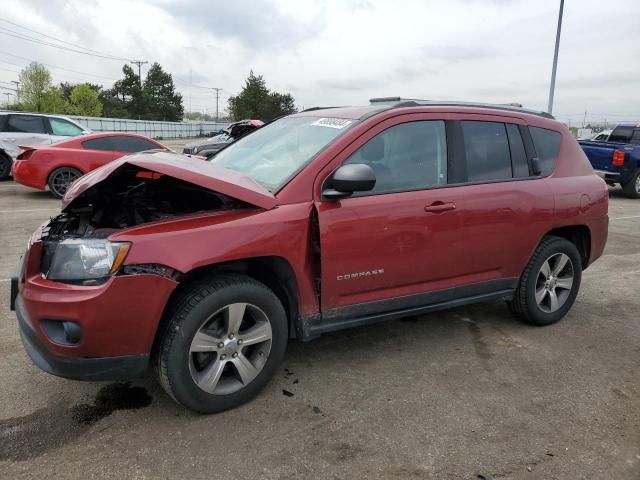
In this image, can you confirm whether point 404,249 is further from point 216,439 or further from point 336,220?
point 216,439

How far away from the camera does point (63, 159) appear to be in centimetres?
996

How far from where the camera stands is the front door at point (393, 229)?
9.97ft

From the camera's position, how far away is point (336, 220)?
299cm

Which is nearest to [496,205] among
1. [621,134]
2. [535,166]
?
[535,166]

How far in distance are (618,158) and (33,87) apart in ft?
239

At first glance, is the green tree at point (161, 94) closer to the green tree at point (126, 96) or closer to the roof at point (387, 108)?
the green tree at point (126, 96)

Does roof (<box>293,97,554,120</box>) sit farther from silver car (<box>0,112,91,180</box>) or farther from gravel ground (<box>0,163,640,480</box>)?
silver car (<box>0,112,91,180</box>)

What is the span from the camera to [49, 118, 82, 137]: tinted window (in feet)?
41.0

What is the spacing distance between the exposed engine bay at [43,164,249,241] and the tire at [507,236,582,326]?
8.02 feet

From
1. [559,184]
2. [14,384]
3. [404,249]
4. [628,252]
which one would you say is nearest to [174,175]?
[404,249]

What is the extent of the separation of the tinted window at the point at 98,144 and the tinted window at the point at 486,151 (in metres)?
8.65

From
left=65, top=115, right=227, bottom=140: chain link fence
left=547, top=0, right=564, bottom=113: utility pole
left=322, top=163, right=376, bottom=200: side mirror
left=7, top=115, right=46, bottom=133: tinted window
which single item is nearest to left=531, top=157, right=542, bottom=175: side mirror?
left=322, top=163, right=376, bottom=200: side mirror

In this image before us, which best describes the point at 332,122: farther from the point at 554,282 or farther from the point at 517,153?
the point at 554,282

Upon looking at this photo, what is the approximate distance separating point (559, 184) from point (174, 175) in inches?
118
